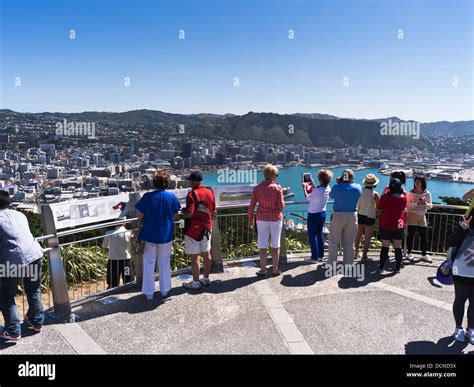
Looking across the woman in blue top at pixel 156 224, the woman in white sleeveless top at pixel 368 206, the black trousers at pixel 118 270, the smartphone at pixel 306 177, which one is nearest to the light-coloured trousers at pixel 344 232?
the woman in white sleeveless top at pixel 368 206

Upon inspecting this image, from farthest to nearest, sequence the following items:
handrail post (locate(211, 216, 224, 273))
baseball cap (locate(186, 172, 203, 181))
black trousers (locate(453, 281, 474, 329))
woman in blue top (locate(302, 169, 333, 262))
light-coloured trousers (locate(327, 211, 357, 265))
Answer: woman in blue top (locate(302, 169, 333, 262)), handrail post (locate(211, 216, 224, 273)), light-coloured trousers (locate(327, 211, 357, 265)), baseball cap (locate(186, 172, 203, 181)), black trousers (locate(453, 281, 474, 329))

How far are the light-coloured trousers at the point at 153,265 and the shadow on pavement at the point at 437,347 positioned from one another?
122 inches

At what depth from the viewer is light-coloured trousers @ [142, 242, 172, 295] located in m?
5.05

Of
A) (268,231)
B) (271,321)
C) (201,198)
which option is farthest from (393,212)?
(201,198)

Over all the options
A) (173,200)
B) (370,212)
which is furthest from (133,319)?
(370,212)

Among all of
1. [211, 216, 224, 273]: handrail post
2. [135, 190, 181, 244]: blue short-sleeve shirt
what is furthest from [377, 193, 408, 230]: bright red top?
[135, 190, 181, 244]: blue short-sleeve shirt

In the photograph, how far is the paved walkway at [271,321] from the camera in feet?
12.9

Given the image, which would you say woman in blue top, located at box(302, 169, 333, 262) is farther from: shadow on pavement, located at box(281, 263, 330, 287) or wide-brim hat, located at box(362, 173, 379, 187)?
wide-brim hat, located at box(362, 173, 379, 187)

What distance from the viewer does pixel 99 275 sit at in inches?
312

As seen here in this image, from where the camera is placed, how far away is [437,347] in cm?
400

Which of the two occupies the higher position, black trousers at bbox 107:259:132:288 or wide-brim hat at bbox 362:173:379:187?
wide-brim hat at bbox 362:173:379:187

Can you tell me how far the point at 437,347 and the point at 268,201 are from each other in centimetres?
291

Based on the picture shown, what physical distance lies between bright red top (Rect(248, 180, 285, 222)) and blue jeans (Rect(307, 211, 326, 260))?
3.50ft
